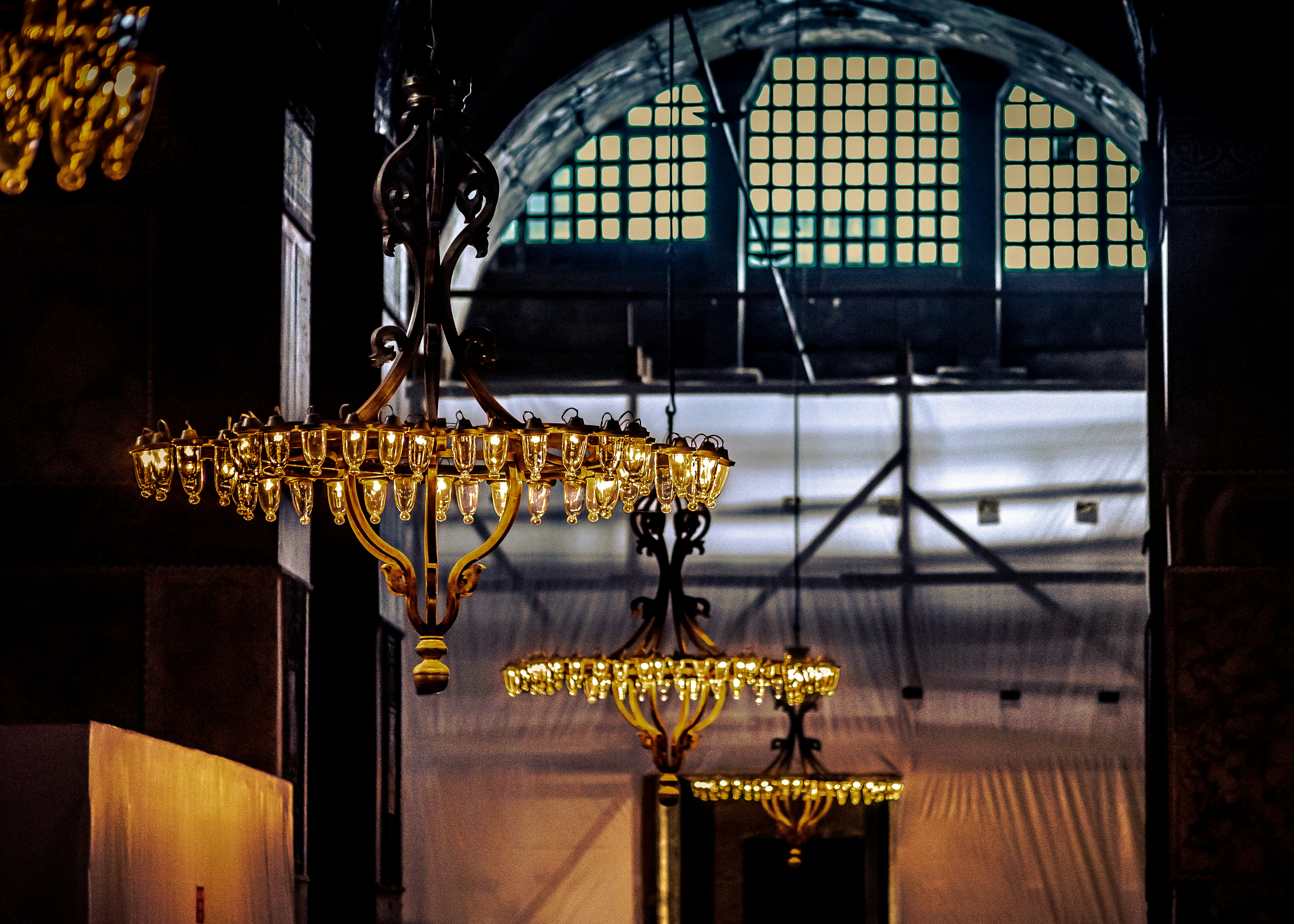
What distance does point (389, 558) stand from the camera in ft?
17.7

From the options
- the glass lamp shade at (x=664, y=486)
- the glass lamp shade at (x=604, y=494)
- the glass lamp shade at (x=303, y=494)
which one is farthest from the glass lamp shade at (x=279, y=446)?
the glass lamp shade at (x=664, y=486)

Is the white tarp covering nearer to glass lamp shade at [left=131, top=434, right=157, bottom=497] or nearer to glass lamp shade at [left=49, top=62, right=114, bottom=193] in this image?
glass lamp shade at [left=131, top=434, right=157, bottom=497]

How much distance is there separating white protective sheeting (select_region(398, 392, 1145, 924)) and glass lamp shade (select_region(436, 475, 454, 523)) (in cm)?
525

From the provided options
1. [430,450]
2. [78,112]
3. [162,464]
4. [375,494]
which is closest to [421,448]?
[430,450]

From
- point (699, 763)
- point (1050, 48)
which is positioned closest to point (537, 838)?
point (699, 763)

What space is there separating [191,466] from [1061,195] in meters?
8.12

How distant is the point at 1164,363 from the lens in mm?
8414

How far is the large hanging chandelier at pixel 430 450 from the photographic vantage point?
17.0 feet

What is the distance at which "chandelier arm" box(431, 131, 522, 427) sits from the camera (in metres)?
5.16

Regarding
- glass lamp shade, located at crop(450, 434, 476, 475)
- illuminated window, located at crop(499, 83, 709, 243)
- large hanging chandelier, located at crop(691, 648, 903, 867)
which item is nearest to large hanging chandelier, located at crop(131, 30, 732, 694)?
glass lamp shade, located at crop(450, 434, 476, 475)

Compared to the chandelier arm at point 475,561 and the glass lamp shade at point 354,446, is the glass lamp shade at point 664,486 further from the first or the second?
the glass lamp shade at point 354,446

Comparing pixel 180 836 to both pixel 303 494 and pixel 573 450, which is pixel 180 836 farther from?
pixel 573 450

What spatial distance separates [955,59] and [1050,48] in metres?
1.13

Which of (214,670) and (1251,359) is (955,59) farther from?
(214,670)
